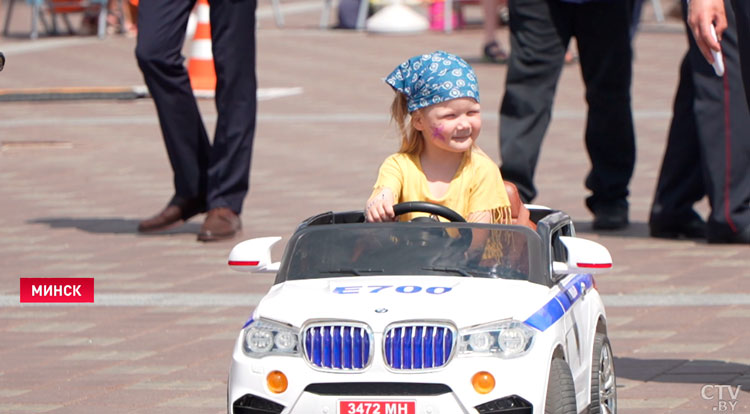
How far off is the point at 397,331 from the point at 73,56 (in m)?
13.5

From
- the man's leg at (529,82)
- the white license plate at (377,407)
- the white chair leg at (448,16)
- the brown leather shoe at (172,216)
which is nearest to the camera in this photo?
the white license plate at (377,407)

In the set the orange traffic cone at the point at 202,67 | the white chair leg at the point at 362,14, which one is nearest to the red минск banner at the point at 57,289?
the orange traffic cone at the point at 202,67

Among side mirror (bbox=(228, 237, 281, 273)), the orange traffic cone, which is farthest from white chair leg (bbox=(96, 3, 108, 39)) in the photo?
side mirror (bbox=(228, 237, 281, 273))

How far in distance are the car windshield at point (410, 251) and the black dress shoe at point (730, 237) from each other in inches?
132

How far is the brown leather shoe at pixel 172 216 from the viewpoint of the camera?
741 centimetres

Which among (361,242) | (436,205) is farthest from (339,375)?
(436,205)

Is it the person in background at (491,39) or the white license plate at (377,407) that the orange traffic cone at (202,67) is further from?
the white license plate at (377,407)

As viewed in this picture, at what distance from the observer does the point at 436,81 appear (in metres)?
4.20

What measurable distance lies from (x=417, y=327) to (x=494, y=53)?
11.8 m

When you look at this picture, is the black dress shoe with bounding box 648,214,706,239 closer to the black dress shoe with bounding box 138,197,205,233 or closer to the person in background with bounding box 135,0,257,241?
the person in background with bounding box 135,0,257,241

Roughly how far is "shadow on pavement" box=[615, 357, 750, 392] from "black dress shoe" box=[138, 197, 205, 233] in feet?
10.3

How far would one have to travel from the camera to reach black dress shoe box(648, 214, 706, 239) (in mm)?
7129

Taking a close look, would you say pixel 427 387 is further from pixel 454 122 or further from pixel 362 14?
pixel 362 14

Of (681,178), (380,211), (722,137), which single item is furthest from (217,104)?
(380,211)
